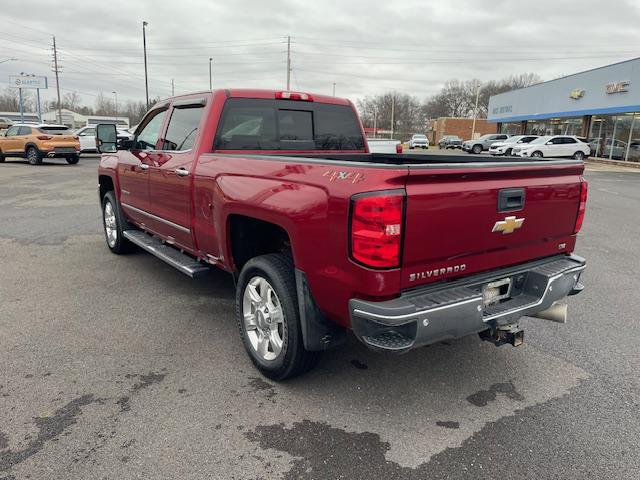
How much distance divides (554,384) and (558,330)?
3.39ft

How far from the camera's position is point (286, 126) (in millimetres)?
4523

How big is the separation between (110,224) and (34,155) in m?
17.6

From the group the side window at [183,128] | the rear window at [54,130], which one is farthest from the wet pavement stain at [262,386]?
the rear window at [54,130]

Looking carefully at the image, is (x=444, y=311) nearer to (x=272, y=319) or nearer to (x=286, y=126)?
(x=272, y=319)

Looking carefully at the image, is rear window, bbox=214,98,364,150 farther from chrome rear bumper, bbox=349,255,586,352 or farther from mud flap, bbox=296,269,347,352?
chrome rear bumper, bbox=349,255,586,352

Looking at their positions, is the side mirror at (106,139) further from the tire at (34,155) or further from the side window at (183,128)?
the tire at (34,155)

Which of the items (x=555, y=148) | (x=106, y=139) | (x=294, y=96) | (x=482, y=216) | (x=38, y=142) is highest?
(x=294, y=96)

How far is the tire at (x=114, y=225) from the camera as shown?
613 cm

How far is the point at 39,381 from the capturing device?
3.23 metres

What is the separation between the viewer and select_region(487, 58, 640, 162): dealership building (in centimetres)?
2700

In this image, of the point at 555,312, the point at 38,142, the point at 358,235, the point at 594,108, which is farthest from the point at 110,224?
the point at 594,108

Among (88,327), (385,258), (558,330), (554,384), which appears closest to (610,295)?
(558,330)

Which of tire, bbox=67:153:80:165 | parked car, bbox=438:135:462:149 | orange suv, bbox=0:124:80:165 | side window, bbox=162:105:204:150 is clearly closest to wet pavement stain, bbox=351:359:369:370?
side window, bbox=162:105:204:150

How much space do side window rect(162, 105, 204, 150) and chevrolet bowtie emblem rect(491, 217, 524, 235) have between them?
2.64 metres
